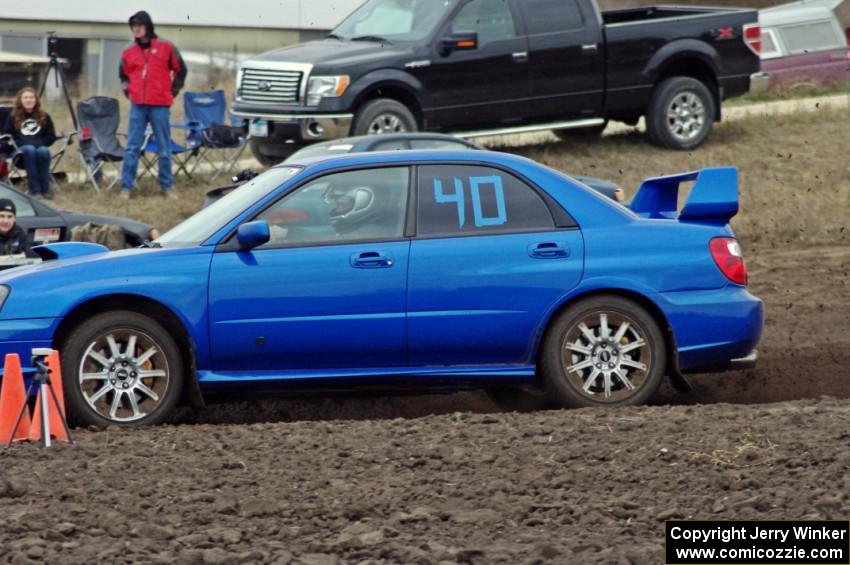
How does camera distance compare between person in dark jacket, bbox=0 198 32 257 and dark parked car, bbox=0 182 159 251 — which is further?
dark parked car, bbox=0 182 159 251

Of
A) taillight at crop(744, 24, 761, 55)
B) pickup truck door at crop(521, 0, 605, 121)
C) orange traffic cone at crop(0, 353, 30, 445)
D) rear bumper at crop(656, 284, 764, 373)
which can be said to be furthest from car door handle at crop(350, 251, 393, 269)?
taillight at crop(744, 24, 761, 55)

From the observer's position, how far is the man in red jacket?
17812 mm

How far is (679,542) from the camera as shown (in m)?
6.12

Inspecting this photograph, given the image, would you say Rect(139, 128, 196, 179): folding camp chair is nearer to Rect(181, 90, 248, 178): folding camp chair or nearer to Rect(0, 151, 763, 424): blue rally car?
Rect(181, 90, 248, 178): folding camp chair

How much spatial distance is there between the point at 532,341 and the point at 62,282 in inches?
98.7

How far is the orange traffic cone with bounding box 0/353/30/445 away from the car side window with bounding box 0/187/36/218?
576 cm

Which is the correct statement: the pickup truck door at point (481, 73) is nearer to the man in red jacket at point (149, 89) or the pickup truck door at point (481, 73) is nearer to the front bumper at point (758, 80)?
the man in red jacket at point (149, 89)

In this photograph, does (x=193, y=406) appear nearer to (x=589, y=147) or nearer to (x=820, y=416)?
(x=820, y=416)

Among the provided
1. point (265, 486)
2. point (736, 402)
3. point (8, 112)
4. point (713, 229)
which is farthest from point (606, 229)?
point (8, 112)

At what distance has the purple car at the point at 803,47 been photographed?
24.2 meters

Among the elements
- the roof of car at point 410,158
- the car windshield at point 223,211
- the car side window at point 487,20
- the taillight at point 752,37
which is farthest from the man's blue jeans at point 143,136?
the roof of car at point 410,158

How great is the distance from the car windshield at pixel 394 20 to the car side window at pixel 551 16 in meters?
0.98

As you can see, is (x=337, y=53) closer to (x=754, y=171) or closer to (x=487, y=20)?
(x=487, y=20)

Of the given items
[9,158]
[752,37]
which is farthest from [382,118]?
[752,37]
